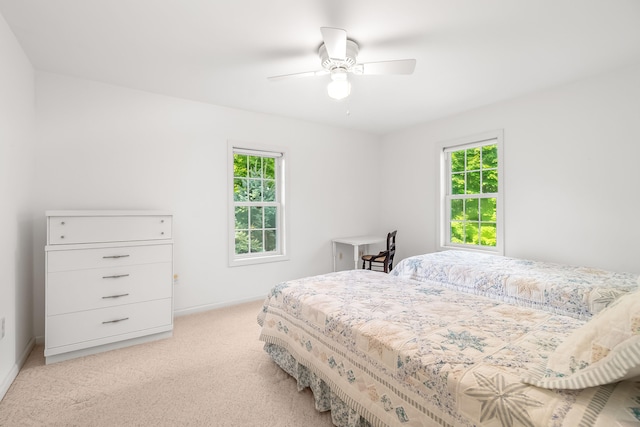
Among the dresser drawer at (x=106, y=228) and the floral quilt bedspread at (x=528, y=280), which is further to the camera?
the dresser drawer at (x=106, y=228)

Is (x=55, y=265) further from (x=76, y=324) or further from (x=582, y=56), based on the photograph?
(x=582, y=56)

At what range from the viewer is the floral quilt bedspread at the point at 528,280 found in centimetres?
215

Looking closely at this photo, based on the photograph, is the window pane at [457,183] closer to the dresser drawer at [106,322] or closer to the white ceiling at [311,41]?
the white ceiling at [311,41]

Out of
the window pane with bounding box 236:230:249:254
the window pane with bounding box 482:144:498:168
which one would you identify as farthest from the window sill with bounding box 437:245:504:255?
the window pane with bounding box 236:230:249:254

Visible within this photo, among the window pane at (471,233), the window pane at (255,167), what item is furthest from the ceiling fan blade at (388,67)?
the window pane at (471,233)

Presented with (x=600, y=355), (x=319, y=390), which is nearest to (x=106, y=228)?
(x=319, y=390)

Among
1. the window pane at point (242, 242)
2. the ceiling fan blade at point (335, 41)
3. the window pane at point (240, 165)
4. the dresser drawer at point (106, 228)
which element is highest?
the ceiling fan blade at point (335, 41)

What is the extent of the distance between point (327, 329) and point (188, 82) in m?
2.68

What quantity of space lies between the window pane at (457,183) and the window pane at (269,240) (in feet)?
8.60

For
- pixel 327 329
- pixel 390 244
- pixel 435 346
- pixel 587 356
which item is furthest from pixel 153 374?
pixel 390 244

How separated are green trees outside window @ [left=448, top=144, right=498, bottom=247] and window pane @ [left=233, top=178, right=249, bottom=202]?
285cm

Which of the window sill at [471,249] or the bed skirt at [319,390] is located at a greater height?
the window sill at [471,249]

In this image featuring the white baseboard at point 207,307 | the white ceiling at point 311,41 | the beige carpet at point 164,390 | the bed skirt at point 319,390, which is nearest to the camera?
the bed skirt at point 319,390

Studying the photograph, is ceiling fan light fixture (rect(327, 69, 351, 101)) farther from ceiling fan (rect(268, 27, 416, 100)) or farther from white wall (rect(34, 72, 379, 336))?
white wall (rect(34, 72, 379, 336))
